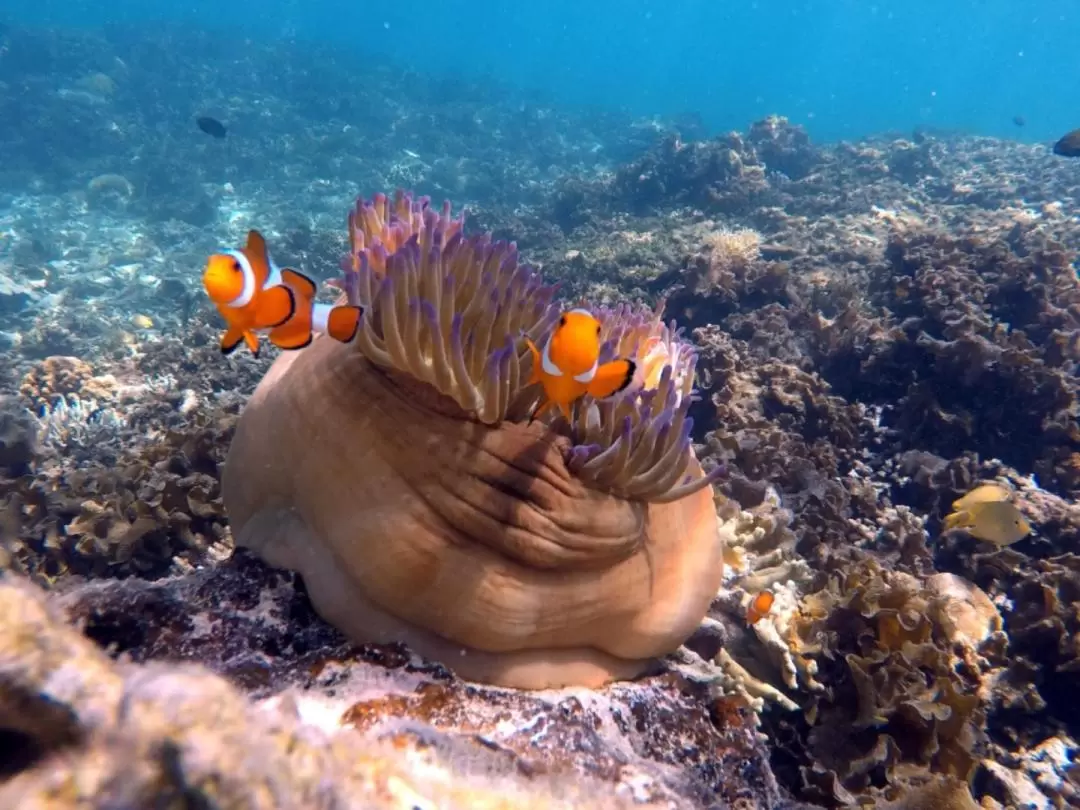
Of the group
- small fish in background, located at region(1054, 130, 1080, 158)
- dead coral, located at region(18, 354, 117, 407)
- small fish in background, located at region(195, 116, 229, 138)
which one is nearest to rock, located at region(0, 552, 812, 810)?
dead coral, located at region(18, 354, 117, 407)

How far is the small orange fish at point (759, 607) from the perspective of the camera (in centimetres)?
315

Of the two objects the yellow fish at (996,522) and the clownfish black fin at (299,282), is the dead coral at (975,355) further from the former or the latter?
the clownfish black fin at (299,282)

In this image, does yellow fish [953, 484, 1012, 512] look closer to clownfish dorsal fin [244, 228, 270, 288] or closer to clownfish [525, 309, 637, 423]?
clownfish [525, 309, 637, 423]

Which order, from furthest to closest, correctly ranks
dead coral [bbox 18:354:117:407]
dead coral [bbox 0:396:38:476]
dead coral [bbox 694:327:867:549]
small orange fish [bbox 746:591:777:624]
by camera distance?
dead coral [bbox 18:354:117:407] < dead coral [bbox 0:396:38:476] < dead coral [bbox 694:327:867:549] < small orange fish [bbox 746:591:777:624]

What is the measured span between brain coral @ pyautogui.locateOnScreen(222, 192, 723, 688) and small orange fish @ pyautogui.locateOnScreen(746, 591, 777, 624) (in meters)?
0.70

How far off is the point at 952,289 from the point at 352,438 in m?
6.79

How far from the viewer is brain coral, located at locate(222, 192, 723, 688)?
7.07 feet

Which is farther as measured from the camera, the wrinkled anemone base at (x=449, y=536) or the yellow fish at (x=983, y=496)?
the yellow fish at (x=983, y=496)

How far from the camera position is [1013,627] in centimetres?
385

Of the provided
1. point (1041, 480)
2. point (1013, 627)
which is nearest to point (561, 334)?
point (1013, 627)

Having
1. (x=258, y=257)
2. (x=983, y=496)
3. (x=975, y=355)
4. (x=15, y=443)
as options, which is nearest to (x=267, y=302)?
(x=258, y=257)

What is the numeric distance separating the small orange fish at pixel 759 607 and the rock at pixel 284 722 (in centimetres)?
80

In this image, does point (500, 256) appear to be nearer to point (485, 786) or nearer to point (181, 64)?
point (485, 786)

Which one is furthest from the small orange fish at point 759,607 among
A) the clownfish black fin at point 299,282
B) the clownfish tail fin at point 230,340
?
the clownfish tail fin at point 230,340
